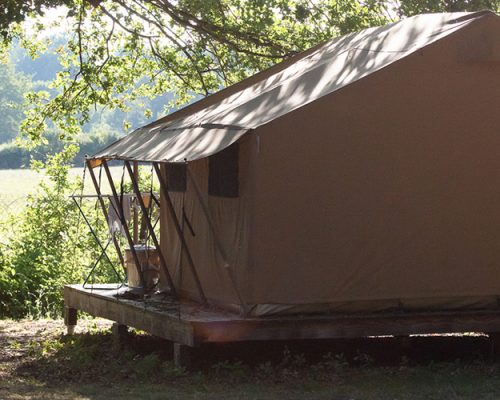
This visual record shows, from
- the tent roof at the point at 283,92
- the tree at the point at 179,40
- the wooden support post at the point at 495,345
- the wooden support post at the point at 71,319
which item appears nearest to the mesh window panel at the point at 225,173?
the tent roof at the point at 283,92

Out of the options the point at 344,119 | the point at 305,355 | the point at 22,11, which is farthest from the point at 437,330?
the point at 22,11

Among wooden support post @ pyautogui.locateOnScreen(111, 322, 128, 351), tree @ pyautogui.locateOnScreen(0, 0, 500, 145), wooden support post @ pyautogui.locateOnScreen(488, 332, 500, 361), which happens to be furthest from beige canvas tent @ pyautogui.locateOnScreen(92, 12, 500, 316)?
tree @ pyautogui.locateOnScreen(0, 0, 500, 145)

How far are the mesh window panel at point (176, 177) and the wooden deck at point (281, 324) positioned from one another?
4.09 feet

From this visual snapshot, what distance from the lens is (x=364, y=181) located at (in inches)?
350

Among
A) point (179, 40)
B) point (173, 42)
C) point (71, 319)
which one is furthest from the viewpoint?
point (179, 40)

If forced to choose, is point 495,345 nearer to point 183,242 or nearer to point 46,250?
point 183,242

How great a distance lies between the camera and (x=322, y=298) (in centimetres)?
877

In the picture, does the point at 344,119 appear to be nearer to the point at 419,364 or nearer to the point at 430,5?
the point at 419,364

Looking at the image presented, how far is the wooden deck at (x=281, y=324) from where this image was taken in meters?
8.41

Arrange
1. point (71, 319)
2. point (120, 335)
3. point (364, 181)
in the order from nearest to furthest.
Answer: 1. point (364, 181)
2. point (120, 335)
3. point (71, 319)

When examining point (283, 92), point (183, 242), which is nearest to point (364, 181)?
point (283, 92)

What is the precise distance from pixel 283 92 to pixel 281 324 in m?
2.01

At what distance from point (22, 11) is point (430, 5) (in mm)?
4942

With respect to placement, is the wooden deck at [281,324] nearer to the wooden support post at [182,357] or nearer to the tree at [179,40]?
the wooden support post at [182,357]
